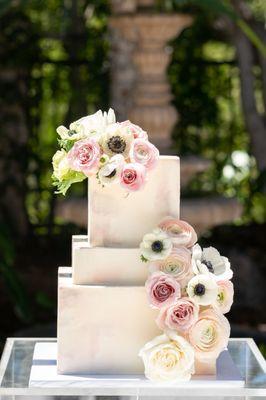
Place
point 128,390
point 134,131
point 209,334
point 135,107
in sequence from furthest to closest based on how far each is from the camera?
point 135,107 < point 134,131 < point 209,334 < point 128,390

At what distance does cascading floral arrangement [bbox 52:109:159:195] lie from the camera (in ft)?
11.3

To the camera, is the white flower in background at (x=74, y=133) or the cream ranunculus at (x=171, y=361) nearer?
the cream ranunculus at (x=171, y=361)

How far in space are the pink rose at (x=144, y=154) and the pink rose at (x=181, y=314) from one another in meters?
0.40

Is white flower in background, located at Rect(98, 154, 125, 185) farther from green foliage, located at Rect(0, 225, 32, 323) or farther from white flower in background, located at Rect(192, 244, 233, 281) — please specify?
green foliage, located at Rect(0, 225, 32, 323)

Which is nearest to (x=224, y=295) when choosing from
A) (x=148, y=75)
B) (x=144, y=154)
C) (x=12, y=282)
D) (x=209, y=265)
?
(x=209, y=265)

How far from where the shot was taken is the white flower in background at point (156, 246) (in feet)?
11.2

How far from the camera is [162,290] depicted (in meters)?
3.40

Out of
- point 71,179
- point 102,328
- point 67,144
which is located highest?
point 67,144

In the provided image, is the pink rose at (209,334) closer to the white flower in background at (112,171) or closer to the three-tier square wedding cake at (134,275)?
the three-tier square wedding cake at (134,275)

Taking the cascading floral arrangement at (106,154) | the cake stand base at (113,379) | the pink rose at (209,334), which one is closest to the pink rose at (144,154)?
the cascading floral arrangement at (106,154)

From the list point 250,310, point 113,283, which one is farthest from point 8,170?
point 113,283

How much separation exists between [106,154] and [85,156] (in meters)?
0.07

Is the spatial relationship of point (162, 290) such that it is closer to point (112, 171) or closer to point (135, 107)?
point (112, 171)

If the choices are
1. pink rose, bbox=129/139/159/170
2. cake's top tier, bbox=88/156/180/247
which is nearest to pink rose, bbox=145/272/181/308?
cake's top tier, bbox=88/156/180/247
